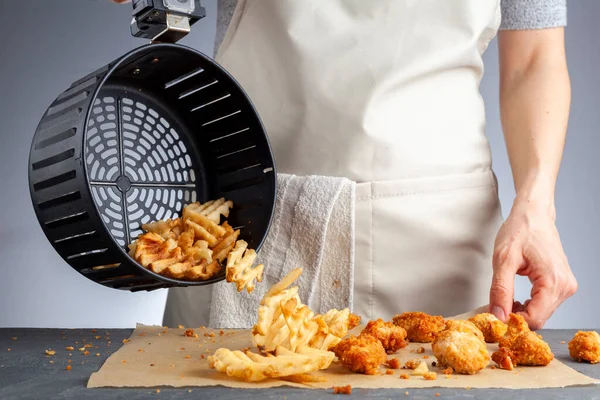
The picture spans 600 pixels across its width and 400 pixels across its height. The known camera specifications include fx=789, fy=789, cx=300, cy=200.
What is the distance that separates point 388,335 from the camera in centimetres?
105

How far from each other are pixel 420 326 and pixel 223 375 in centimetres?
34

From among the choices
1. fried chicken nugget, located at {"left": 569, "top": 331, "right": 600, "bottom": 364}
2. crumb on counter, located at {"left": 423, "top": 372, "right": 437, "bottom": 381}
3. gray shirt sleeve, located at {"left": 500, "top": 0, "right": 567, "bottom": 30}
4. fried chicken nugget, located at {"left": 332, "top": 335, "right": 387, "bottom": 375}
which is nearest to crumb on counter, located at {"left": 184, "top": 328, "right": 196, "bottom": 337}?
fried chicken nugget, located at {"left": 332, "top": 335, "right": 387, "bottom": 375}

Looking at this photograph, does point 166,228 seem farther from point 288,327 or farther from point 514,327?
point 514,327

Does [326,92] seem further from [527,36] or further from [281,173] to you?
[527,36]

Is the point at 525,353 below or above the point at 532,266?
below

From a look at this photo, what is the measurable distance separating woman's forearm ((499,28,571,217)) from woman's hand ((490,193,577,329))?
0.06m

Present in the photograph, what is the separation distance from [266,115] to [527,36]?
1.83ft

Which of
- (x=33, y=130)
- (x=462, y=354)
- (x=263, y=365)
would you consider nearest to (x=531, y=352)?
(x=462, y=354)

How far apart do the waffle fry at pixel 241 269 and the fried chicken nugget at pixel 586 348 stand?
439mm

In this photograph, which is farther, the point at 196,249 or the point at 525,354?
the point at 196,249

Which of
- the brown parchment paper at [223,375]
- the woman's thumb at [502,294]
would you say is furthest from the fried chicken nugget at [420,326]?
the woman's thumb at [502,294]

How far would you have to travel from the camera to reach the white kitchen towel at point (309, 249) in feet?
4.42

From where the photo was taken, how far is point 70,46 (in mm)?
2506

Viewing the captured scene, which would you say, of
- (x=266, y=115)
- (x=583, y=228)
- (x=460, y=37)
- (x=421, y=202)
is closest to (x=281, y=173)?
(x=266, y=115)
